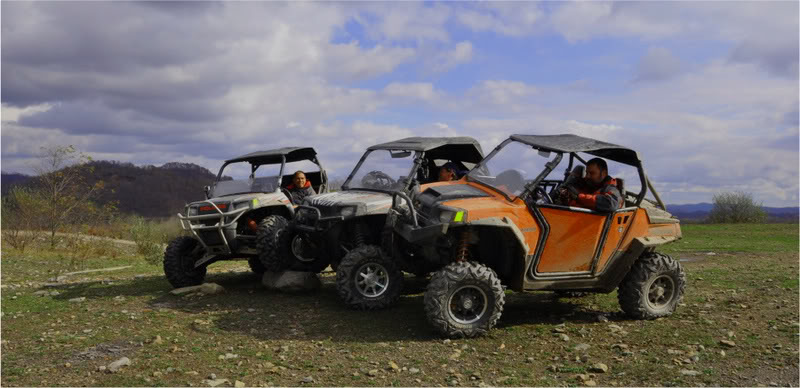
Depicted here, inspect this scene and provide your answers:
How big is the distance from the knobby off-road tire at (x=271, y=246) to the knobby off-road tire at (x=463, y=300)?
361 cm

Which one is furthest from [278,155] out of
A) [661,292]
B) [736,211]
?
[736,211]

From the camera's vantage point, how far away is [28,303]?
1012 cm

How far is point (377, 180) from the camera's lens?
10594 millimetres

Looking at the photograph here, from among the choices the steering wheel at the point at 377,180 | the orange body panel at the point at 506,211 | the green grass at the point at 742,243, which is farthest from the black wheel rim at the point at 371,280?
the green grass at the point at 742,243

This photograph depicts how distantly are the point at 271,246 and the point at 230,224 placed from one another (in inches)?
30.3

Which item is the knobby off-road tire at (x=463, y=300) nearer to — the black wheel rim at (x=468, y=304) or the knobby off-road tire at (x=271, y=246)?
the black wheel rim at (x=468, y=304)

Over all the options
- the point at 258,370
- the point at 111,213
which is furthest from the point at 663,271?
the point at 111,213

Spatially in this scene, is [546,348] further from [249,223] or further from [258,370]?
[249,223]

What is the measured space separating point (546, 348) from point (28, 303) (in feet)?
25.4

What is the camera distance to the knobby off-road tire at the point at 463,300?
24.1 ft

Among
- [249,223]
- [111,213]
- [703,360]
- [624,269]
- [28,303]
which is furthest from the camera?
[111,213]

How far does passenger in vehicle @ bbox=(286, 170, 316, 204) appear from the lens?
39.5ft

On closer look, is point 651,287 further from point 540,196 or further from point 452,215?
point 452,215

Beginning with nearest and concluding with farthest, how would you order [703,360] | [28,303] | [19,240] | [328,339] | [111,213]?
1. [703,360]
2. [328,339]
3. [28,303]
4. [19,240]
5. [111,213]
